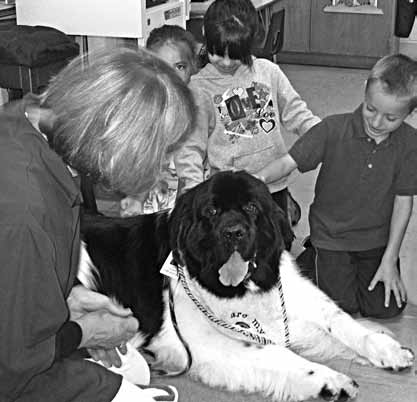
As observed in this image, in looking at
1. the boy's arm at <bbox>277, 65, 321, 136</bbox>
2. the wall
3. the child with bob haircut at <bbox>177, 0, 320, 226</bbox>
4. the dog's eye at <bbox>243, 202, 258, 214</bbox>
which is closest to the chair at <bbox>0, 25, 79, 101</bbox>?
the child with bob haircut at <bbox>177, 0, 320, 226</bbox>

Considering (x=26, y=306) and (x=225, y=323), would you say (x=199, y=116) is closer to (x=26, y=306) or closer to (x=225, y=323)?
(x=225, y=323)

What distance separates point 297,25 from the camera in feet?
21.2

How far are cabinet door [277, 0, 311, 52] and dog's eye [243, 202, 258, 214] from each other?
15.0ft

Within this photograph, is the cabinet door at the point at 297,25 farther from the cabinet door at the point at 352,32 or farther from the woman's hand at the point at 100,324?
the woman's hand at the point at 100,324

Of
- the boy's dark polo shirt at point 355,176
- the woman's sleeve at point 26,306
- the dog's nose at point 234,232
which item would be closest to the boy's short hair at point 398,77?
the boy's dark polo shirt at point 355,176

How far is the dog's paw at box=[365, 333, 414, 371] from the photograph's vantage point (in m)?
2.29

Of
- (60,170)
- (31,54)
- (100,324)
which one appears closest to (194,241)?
(100,324)

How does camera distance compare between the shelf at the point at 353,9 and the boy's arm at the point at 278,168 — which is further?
the shelf at the point at 353,9

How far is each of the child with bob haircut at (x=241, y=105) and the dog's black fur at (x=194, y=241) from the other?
0.65m

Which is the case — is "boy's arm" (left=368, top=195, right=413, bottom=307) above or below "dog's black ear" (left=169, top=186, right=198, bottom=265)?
below

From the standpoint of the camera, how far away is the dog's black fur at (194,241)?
6.86ft

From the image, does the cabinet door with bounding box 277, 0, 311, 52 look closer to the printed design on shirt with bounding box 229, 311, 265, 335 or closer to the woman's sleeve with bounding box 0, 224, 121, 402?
the printed design on shirt with bounding box 229, 311, 265, 335

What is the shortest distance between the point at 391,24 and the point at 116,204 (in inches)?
144

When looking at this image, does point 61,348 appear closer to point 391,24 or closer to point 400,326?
point 400,326
